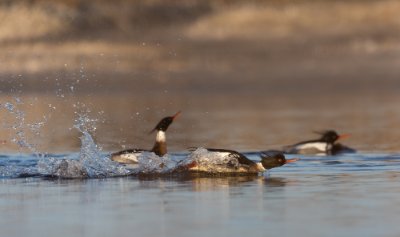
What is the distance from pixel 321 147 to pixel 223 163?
9035 mm

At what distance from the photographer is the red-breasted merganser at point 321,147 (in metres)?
27.8

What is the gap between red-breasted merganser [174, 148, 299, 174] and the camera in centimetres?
1995

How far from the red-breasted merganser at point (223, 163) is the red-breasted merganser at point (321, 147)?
7.40 m

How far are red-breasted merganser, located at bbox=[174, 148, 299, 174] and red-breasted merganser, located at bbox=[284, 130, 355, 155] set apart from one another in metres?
7.40

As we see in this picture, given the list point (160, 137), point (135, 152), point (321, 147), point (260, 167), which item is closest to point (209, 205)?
point (260, 167)

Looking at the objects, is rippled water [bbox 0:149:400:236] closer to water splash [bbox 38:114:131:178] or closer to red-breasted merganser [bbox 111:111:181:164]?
water splash [bbox 38:114:131:178]

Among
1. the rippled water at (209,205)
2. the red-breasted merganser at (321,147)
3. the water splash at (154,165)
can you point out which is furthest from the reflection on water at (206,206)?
the red-breasted merganser at (321,147)

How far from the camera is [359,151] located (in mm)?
26625

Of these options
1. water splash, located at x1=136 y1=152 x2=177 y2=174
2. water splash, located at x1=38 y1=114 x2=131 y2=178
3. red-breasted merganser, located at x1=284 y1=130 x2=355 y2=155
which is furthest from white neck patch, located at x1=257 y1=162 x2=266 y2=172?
red-breasted merganser, located at x1=284 y1=130 x2=355 y2=155

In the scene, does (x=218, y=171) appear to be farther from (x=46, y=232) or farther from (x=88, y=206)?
(x=46, y=232)

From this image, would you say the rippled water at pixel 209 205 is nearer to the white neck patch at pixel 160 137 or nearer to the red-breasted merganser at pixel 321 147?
the white neck patch at pixel 160 137

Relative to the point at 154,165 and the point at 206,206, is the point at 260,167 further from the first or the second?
the point at 206,206

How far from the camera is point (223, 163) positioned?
65.7ft

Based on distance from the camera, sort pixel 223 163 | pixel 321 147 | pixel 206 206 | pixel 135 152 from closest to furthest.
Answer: pixel 206 206
pixel 223 163
pixel 135 152
pixel 321 147
